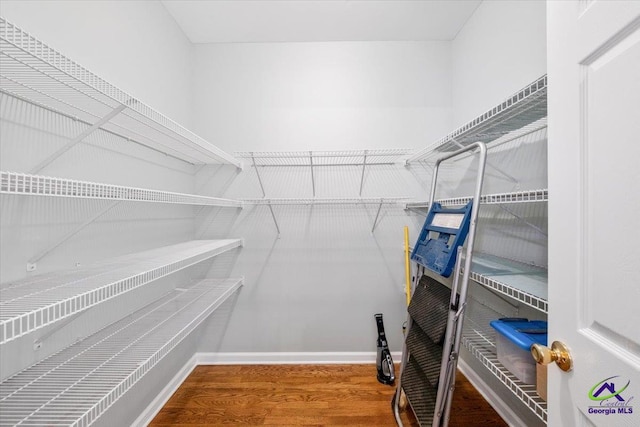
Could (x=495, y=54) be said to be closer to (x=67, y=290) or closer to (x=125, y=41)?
(x=125, y=41)

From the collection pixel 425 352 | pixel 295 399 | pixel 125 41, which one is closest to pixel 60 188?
pixel 125 41

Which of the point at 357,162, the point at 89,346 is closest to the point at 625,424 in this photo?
the point at 89,346

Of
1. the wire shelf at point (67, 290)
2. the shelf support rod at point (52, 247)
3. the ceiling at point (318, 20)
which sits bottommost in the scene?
the wire shelf at point (67, 290)

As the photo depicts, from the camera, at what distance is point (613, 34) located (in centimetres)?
44

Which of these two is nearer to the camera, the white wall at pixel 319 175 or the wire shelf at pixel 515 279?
the wire shelf at pixel 515 279

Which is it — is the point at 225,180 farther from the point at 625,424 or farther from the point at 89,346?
the point at 625,424

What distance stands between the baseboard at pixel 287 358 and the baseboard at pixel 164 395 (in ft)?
0.34

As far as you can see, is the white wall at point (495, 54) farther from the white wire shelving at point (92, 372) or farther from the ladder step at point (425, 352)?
the white wire shelving at point (92, 372)

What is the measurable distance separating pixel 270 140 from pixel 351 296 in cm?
137

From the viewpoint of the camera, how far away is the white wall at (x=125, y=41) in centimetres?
92

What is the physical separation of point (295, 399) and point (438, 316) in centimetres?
105

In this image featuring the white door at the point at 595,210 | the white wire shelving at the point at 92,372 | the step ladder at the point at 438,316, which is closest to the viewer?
the white door at the point at 595,210

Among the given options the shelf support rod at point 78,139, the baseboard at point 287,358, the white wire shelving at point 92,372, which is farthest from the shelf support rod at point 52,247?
the baseboard at point 287,358

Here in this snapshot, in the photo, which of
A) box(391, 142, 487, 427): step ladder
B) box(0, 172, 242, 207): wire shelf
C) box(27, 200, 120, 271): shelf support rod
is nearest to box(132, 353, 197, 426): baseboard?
box(27, 200, 120, 271): shelf support rod
